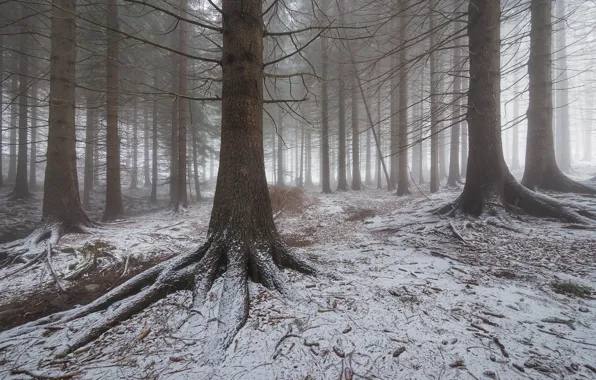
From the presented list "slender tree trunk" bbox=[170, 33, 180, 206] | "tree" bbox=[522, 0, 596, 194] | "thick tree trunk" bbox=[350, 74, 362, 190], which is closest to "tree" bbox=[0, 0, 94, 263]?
"slender tree trunk" bbox=[170, 33, 180, 206]

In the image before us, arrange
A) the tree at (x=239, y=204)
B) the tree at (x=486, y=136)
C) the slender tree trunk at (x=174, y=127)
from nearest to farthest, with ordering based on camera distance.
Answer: the tree at (x=239, y=204), the tree at (x=486, y=136), the slender tree trunk at (x=174, y=127)

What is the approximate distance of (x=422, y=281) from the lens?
111 inches

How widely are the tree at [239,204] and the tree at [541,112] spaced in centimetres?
738

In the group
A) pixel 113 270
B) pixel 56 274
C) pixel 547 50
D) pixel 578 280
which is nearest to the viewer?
pixel 578 280

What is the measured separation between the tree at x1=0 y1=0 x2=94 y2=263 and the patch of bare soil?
252 cm

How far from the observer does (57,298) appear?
9.66 feet

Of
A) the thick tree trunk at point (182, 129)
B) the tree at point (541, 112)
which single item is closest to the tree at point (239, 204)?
the tree at point (541, 112)

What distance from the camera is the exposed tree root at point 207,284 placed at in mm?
2115

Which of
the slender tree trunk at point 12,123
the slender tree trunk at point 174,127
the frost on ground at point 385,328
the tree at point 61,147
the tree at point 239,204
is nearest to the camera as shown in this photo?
the frost on ground at point 385,328

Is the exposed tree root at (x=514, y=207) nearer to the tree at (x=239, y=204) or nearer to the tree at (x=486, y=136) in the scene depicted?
the tree at (x=486, y=136)

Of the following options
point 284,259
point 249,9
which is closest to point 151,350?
point 284,259

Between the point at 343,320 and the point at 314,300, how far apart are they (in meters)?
0.41

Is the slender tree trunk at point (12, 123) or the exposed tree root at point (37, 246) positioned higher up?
the slender tree trunk at point (12, 123)

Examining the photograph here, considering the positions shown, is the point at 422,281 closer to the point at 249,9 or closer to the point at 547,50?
the point at 249,9
